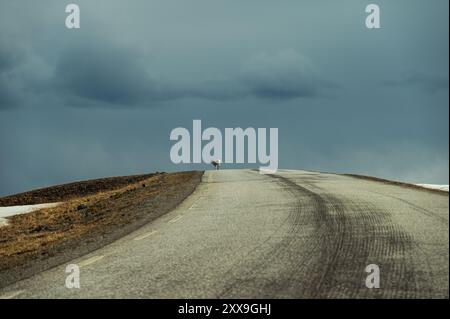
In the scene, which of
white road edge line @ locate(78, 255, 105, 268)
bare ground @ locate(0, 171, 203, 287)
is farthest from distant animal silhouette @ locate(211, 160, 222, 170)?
white road edge line @ locate(78, 255, 105, 268)

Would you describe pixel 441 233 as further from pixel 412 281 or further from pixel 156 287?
pixel 156 287

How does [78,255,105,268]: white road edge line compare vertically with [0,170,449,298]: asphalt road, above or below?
below

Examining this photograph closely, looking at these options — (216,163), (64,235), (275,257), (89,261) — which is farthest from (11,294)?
(216,163)

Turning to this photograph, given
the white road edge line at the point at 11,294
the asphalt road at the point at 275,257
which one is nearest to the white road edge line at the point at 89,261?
the asphalt road at the point at 275,257

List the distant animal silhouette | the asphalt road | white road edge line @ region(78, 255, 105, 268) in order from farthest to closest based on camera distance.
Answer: the distant animal silhouette < white road edge line @ region(78, 255, 105, 268) < the asphalt road

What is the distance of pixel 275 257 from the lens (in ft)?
27.9

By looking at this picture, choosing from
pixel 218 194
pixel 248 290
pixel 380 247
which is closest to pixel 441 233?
pixel 380 247

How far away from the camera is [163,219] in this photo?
15.1 meters

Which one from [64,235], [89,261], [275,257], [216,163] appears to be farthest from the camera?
[216,163]

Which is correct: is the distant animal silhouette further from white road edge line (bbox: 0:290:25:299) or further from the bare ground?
white road edge line (bbox: 0:290:25:299)

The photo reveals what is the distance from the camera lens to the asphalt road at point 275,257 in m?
6.66

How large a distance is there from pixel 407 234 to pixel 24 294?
6518mm

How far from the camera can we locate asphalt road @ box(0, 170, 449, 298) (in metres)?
6.66

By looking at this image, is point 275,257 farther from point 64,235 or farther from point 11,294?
point 64,235
